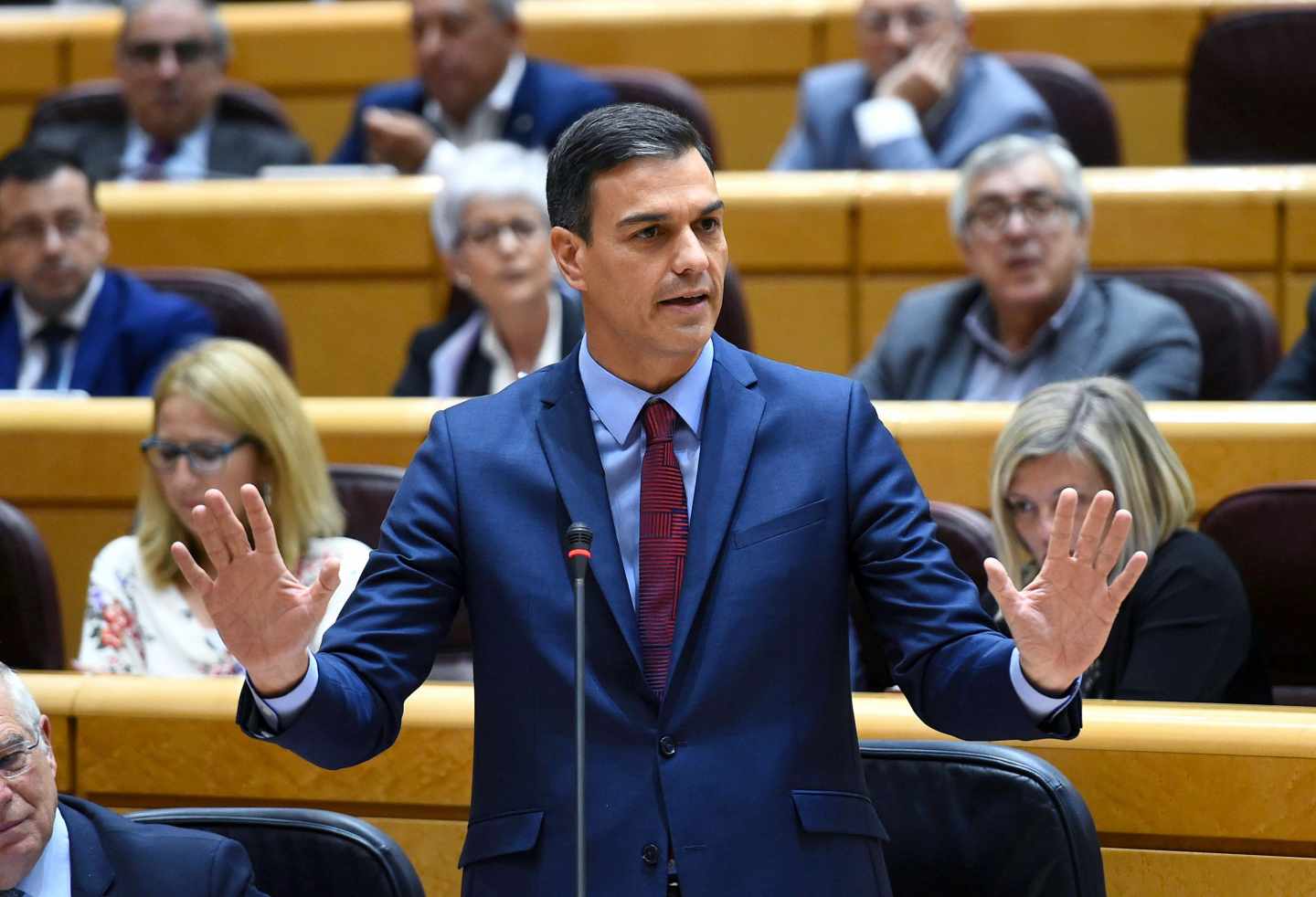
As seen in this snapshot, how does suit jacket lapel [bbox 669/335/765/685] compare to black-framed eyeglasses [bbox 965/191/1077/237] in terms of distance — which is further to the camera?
black-framed eyeglasses [bbox 965/191/1077/237]

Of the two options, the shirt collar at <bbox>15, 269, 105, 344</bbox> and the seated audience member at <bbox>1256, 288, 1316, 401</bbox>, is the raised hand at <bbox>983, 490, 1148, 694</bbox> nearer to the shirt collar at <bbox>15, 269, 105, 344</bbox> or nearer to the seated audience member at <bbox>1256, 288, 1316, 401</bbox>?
the seated audience member at <bbox>1256, 288, 1316, 401</bbox>

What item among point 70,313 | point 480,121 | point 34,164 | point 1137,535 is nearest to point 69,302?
point 70,313

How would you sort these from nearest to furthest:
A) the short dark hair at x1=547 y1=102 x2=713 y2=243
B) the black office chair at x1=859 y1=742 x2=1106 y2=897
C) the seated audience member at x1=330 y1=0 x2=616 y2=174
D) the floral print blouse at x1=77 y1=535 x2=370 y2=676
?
the short dark hair at x1=547 y1=102 x2=713 y2=243, the black office chair at x1=859 y1=742 x2=1106 y2=897, the floral print blouse at x1=77 y1=535 x2=370 y2=676, the seated audience member at x1=330 y1=0 x2=616 y2=174

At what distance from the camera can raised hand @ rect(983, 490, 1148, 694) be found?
0.80 m

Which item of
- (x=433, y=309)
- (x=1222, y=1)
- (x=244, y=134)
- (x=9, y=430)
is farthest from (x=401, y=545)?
(x=1222, y=1)

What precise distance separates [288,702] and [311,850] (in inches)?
11.3

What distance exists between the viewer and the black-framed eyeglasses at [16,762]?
104 cm

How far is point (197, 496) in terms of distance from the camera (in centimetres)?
151

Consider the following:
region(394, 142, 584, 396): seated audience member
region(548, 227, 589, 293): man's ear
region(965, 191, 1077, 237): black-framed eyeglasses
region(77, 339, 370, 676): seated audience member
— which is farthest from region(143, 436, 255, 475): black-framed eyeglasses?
region(965, 191, 1077, 237): black-framed eyeglasses

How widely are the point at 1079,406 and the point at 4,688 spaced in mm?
751

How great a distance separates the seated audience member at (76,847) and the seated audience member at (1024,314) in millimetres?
1053

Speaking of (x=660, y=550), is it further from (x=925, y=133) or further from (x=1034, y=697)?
(x=925, y=133)

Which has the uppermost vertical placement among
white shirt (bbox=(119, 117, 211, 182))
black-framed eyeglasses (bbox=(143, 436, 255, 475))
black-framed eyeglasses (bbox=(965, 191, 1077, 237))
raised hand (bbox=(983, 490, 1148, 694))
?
white shirt (bbox=(119, 117, 211, 182))

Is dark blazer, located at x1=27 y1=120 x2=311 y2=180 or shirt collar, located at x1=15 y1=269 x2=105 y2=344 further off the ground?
dark blazer, located at x1=27 y1=120 x2=311 y2=180
